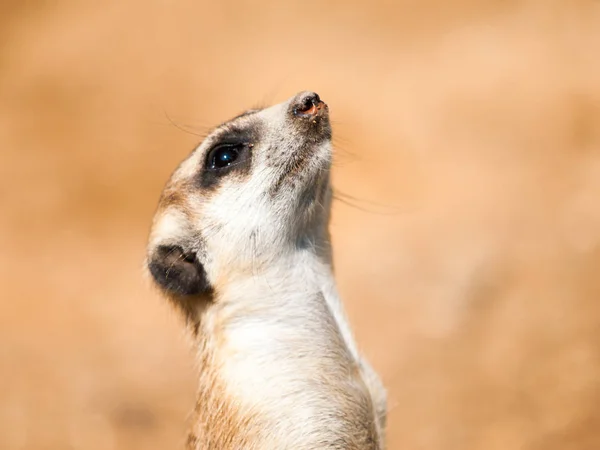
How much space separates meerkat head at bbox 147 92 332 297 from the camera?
261 centimetres

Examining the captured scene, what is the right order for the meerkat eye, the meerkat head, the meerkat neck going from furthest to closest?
the meerkat eye → the meerkat head → the meerkat neck

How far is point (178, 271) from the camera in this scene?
264 centimetres

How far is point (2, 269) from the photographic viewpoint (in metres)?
6.11

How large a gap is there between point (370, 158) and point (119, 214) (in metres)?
2.11

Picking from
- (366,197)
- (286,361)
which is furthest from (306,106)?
(366,197)

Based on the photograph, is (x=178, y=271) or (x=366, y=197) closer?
(x=178, y=271)

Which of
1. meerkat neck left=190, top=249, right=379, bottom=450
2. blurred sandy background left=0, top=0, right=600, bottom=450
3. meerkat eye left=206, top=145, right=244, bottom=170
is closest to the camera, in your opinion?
meerkat neck left=190, top=249, right=379, bottom=450

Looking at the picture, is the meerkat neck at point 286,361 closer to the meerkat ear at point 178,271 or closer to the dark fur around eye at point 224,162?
the meerkat ear at point 178,271

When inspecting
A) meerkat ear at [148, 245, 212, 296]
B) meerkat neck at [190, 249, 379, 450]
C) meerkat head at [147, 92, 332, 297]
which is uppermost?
meerkat head at [147, 92, 332, 297]

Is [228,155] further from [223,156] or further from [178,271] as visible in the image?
[178,271]

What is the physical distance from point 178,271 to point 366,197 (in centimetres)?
348

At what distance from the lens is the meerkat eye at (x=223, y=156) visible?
107 inches

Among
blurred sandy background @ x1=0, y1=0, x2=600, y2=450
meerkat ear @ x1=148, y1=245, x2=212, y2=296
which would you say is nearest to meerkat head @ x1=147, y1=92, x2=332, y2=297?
meerkat ear @ x1=148, y1=245, x2=212, y2=296

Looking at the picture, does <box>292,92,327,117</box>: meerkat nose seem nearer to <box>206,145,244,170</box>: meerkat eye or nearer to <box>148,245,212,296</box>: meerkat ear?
<box>206,145,244,170</box>: meerkat eye
